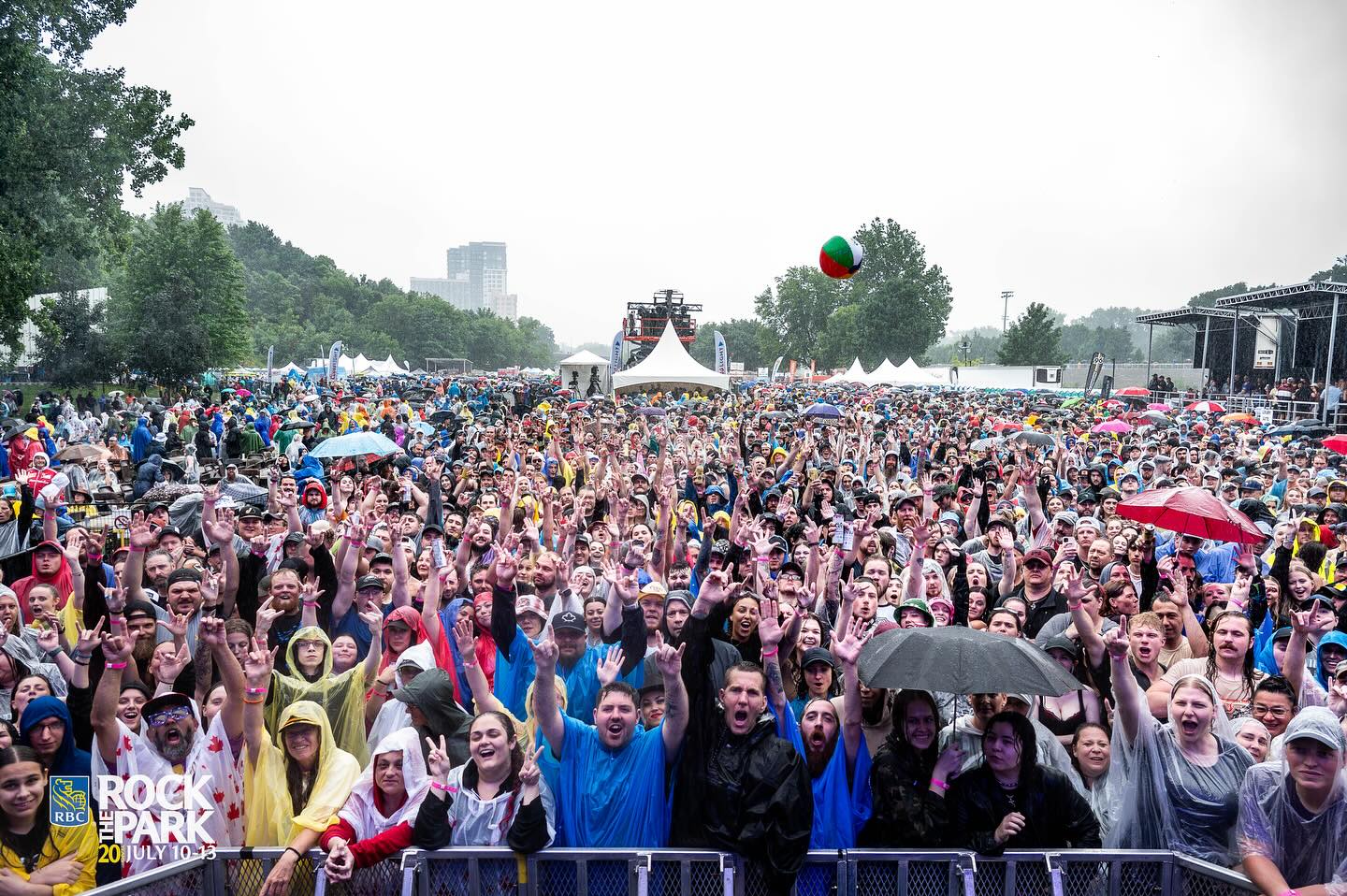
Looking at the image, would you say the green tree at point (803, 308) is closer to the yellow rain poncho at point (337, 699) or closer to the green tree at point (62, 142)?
the green tree at point (62, 142)

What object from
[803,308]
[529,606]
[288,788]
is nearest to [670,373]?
[529,606]

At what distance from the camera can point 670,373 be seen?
27.7 m

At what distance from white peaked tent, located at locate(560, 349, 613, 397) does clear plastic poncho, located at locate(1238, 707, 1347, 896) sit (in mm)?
34342

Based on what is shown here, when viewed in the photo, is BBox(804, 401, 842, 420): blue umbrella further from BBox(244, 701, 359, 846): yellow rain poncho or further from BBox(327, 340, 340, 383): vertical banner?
Result: BBox(327, 340, 340, 383): vertical banner

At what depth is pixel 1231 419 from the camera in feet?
66.5

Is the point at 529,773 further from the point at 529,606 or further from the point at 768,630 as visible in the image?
the point at 529,606

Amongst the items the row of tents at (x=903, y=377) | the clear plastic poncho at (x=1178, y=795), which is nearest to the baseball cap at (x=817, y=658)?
the clear plastic poncho at (x=1178, y=795)

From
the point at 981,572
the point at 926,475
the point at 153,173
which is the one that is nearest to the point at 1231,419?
the point at 926,475

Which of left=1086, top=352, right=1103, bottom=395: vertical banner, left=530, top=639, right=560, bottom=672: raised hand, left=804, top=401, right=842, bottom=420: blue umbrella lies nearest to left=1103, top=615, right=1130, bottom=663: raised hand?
left=530, top=639, right=560, bottom=672: raised hand

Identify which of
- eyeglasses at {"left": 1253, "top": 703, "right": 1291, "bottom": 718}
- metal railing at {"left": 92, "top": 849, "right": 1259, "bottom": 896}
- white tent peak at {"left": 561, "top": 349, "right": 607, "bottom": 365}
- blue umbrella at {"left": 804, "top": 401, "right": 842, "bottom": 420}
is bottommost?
metal railing at {"left": 92, "top": 849, "right": 1259, "bottom": 896}

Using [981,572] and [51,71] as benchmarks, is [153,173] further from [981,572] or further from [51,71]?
[981,572]

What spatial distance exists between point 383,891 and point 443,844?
0.29 m

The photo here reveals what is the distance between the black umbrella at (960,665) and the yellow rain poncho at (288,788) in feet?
6.77

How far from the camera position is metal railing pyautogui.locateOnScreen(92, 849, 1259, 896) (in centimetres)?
322
